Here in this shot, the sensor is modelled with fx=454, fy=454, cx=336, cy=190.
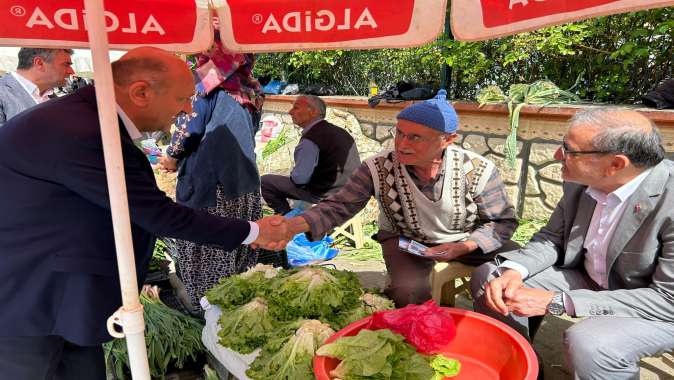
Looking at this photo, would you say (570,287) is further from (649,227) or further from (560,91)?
(560,91)

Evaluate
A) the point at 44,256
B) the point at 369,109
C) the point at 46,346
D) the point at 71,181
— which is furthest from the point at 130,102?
the point at 369,109

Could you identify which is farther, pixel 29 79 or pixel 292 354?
pixel 29 79

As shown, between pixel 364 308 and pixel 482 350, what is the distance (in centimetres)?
63

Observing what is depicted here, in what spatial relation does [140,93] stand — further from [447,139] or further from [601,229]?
[601,229]

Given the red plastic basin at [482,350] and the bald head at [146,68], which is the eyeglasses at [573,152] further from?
the bald head at [146,68]

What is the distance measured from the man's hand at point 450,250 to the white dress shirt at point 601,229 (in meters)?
0.35

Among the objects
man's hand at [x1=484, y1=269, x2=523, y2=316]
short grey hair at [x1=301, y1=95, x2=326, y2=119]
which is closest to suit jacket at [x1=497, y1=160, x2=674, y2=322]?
man's hand at [x1=484, y1=269, x2=523, y2=316]

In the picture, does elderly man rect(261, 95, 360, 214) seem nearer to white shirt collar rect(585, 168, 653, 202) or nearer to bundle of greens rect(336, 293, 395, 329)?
bundle of greens rect(336, 293, 395, 329)

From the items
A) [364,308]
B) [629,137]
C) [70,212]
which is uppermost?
[629,137]

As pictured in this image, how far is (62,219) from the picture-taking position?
177 centimetres

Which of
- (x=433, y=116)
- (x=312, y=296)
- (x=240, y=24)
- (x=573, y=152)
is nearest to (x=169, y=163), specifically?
(x=240, y=24)

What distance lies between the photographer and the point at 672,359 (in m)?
2.94

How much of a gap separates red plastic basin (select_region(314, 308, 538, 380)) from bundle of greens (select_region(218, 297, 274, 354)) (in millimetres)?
468

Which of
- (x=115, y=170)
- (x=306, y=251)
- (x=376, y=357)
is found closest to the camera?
(x=115, y=170)
